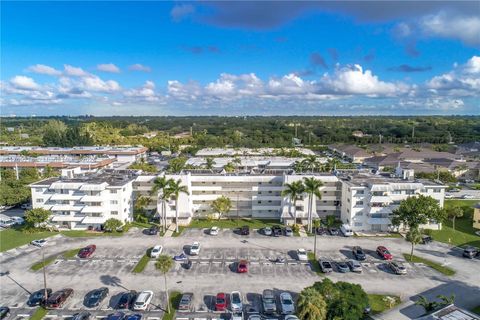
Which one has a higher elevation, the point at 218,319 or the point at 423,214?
the point at 423,214

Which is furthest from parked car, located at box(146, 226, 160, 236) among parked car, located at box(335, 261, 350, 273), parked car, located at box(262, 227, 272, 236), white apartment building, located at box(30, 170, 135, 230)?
parked car, located at box(335, 261, 350, 273)

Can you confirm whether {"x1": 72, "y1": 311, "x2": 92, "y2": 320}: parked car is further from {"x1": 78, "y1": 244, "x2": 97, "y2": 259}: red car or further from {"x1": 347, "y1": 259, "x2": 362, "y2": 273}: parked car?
{"x1": 347, "y1": 259, "x2": 362, "y2": 273}: parked car

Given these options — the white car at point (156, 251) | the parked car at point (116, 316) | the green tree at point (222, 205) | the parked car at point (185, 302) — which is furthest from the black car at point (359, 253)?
the parked car at point (116, 316)

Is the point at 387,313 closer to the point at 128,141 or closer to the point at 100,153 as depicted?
the point at 100,153

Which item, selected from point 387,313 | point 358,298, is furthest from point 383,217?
point 358,298

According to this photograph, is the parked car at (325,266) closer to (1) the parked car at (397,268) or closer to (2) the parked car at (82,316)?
(1) the parked car at (397,268)
